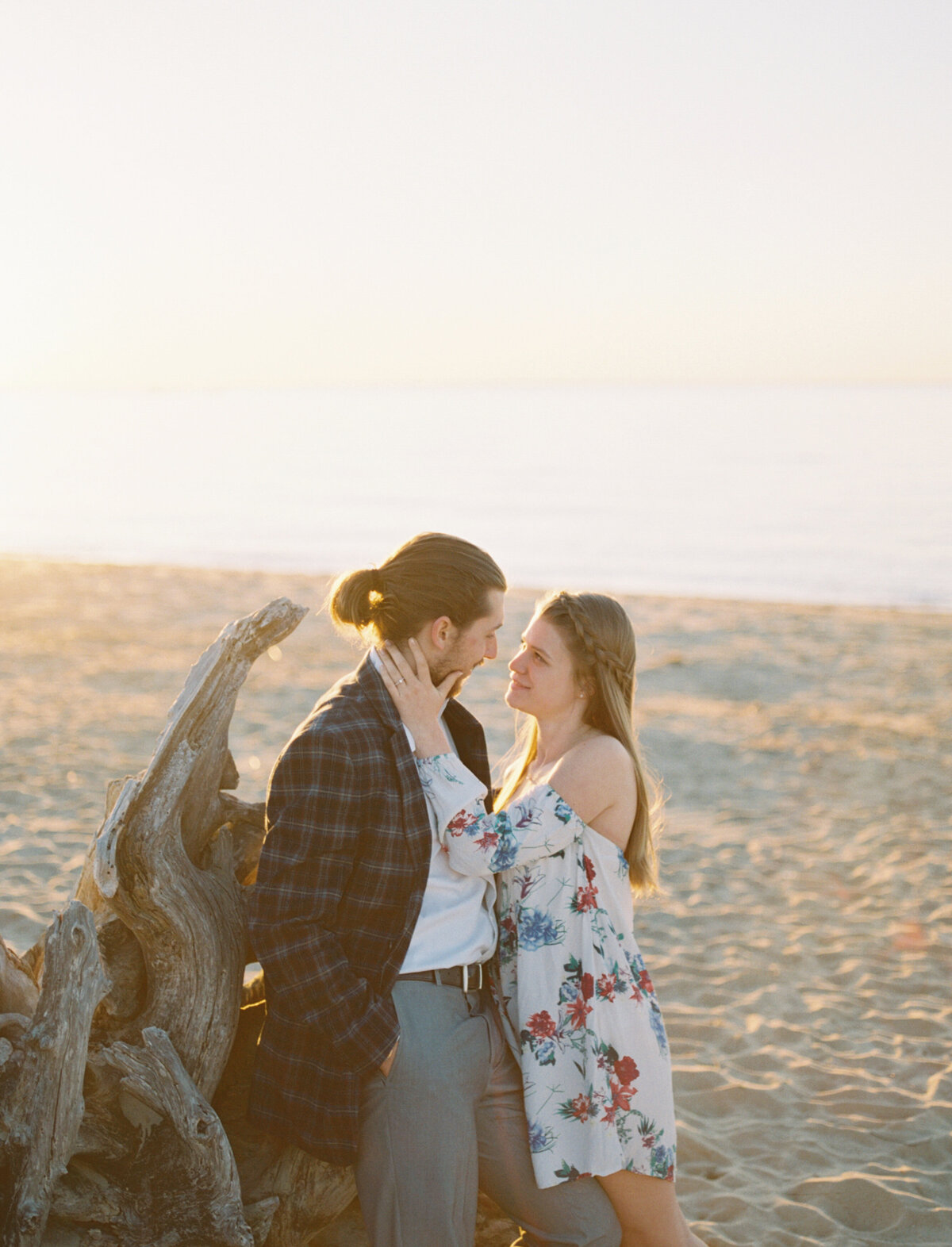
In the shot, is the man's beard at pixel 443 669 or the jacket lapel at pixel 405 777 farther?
the man's beard at pixel 443 669

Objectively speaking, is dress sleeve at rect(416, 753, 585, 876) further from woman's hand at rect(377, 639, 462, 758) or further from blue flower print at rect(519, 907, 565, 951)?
blue flower print at rect(519, 907, 565, 951)

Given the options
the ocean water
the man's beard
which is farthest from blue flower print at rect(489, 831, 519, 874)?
the ocean water

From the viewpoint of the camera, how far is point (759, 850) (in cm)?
843

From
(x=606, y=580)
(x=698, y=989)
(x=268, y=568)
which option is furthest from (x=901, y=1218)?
(x=268, y=568)

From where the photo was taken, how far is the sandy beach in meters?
4.82

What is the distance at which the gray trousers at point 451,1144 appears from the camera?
10.5 feet

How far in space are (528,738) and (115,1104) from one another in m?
1.75

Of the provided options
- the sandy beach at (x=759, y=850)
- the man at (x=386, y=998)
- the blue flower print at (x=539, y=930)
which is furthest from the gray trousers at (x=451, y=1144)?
the sandy beach at (x=759, y=850)

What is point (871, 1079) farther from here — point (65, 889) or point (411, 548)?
point (65, 889)

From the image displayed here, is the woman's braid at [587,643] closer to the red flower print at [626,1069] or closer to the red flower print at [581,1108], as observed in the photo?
the red flower print at [626,1069]

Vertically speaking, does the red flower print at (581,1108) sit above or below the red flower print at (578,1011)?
below

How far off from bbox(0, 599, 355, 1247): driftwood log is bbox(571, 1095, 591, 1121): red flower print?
0.73 meters

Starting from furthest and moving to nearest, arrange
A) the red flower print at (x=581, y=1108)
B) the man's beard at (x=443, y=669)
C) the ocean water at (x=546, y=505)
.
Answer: the ocean water at (x=546, y=505)
the man's beard at (x=443, y=669)
the red flower print at (x=581, y=1108)

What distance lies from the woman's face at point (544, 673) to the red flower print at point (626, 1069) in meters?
1.10
